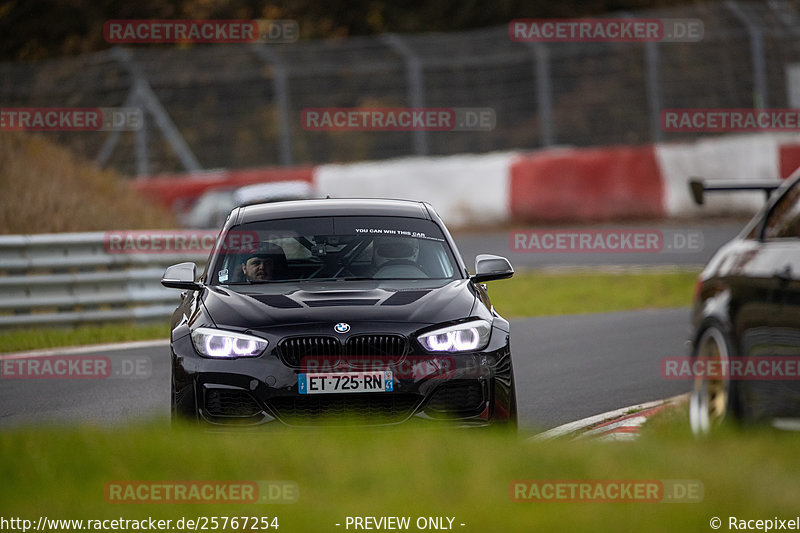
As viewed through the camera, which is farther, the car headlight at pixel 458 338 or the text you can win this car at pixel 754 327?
the car headlight at pixel 458 338

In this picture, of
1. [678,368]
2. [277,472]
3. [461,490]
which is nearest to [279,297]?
[277,472]

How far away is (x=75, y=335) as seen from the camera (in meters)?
14.3

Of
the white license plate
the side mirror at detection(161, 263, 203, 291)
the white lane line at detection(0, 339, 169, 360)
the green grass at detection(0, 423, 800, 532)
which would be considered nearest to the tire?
the green grass at detection(0, 423, 800, 532)

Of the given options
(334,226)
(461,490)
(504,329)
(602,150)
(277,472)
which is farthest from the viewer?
(602,150)

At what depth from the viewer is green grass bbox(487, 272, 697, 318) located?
1691 centimetres

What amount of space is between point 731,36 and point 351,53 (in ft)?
22.2

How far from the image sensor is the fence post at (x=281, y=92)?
25.8 m

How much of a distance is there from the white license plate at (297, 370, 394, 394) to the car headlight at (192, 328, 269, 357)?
1.01 feet

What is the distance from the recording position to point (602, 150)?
2542cm

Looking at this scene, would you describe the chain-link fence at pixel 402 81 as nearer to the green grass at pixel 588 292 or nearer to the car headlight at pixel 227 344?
the green grass at pixel 588 292

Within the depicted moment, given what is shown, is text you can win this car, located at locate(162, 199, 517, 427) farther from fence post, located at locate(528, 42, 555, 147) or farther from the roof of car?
fence post, located at locate(528, 42, 555, 147)

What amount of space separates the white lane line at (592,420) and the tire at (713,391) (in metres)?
1.05

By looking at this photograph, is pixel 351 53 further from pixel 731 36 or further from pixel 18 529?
pixel 18 529

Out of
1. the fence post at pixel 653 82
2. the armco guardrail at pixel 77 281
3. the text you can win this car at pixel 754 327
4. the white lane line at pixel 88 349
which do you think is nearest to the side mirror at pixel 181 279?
the text you can win this car at pixel 754 327
